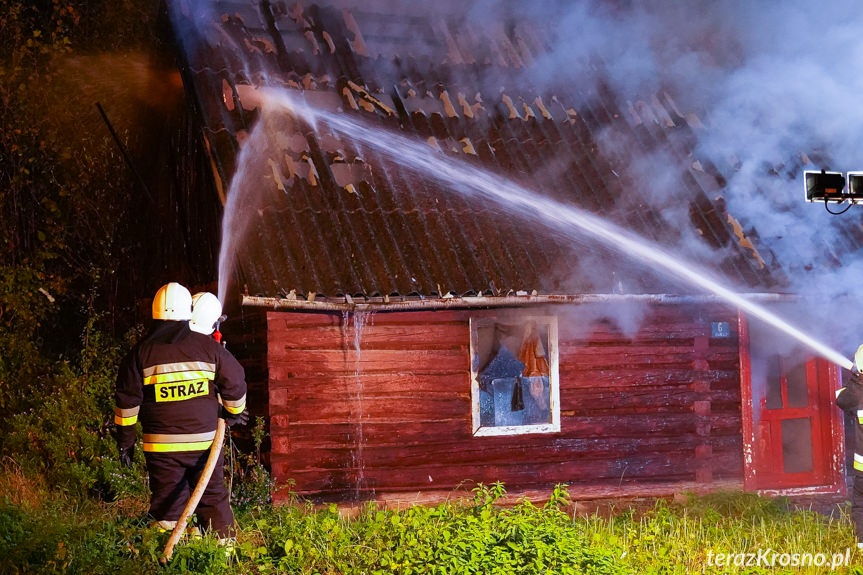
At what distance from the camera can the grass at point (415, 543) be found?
19.3 feet

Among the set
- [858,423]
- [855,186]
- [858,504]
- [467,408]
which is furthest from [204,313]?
[855,186]

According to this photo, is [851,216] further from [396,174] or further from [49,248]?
[49,248]

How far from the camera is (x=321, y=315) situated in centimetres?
876

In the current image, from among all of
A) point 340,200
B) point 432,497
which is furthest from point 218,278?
point 432,497

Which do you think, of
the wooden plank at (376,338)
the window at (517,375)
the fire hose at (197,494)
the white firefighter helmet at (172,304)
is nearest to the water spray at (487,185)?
the window at (517,375)

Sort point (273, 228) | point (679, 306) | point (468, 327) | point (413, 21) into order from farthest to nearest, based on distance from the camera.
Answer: point (413, 21)
point (679, 306)
point (468, 327)
point (273, 228)

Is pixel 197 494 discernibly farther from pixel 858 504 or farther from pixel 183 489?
pixel 858 504

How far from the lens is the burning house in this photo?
28.6ft

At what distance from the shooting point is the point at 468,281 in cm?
880

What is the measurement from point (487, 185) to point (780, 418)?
14.8 feet

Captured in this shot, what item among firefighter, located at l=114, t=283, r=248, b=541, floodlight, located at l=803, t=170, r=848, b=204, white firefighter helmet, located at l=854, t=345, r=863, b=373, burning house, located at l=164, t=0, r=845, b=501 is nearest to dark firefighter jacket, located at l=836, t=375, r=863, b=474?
white firefighter helmet, located at l=854, t=345, r=863, b=373

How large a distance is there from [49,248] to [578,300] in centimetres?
978

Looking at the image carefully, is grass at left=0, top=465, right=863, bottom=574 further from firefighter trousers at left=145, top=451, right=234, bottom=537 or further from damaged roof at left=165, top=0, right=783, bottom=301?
damaged roof at left=165, top=0, right=783, bottom=301

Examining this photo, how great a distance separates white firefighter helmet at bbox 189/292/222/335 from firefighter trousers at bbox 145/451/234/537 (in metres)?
0.90
